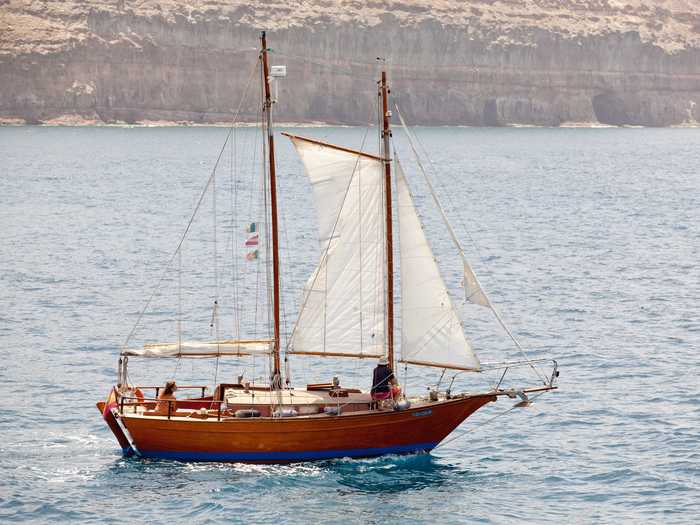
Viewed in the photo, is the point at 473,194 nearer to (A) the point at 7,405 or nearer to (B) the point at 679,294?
(B) the point at 679,294

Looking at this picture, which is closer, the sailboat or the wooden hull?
the wooden hull

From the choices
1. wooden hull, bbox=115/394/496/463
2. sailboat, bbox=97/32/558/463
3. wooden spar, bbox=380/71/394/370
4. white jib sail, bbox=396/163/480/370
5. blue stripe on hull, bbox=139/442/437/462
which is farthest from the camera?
white jib sail, bbox=396/163/480/370

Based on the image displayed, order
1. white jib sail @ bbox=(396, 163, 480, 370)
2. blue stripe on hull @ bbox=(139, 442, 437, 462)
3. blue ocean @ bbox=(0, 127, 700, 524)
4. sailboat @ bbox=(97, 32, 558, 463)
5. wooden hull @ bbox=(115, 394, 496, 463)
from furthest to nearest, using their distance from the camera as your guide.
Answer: white jib sail @ bbox=(396, 163, 480, 370) → blue stripe on hull @ bbox=(139, 442, 437, 462) → sailboat @ bbox=(97, 32, 558, 463) → wooden hull @ bbox=(115, 394, 496, 463) → blue ocean @ bbox=(0, 127, 700, 524)

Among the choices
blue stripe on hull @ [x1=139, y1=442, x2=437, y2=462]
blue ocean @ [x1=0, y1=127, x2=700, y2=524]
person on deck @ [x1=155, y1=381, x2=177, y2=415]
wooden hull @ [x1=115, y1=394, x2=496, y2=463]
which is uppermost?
person on deck @ [x1=155, y1=381, x2=177, y2=415]

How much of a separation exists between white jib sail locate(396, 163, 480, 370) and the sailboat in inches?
1.1

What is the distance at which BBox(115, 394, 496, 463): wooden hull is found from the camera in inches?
1521

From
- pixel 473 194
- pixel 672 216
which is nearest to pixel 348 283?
pixel 672 216

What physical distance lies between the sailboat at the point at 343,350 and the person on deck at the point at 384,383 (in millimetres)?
146

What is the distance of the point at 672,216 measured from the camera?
106 metres

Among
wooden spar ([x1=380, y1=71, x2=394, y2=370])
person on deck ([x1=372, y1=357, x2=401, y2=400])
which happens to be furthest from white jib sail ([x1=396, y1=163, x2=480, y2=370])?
person on deck ([x1=372, y1=357, x2=401, y2=400])

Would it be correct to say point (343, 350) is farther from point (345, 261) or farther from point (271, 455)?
point (271, 455)

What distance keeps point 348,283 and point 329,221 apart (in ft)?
6.31

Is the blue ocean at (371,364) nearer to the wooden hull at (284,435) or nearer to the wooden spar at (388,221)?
the wooden hull at (284,435)

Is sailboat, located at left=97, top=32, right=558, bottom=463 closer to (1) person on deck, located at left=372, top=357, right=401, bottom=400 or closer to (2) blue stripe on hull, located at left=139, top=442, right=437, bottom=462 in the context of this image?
(2) blue stripe on hull, located at left=139, top=442, right=437, bottom=462
